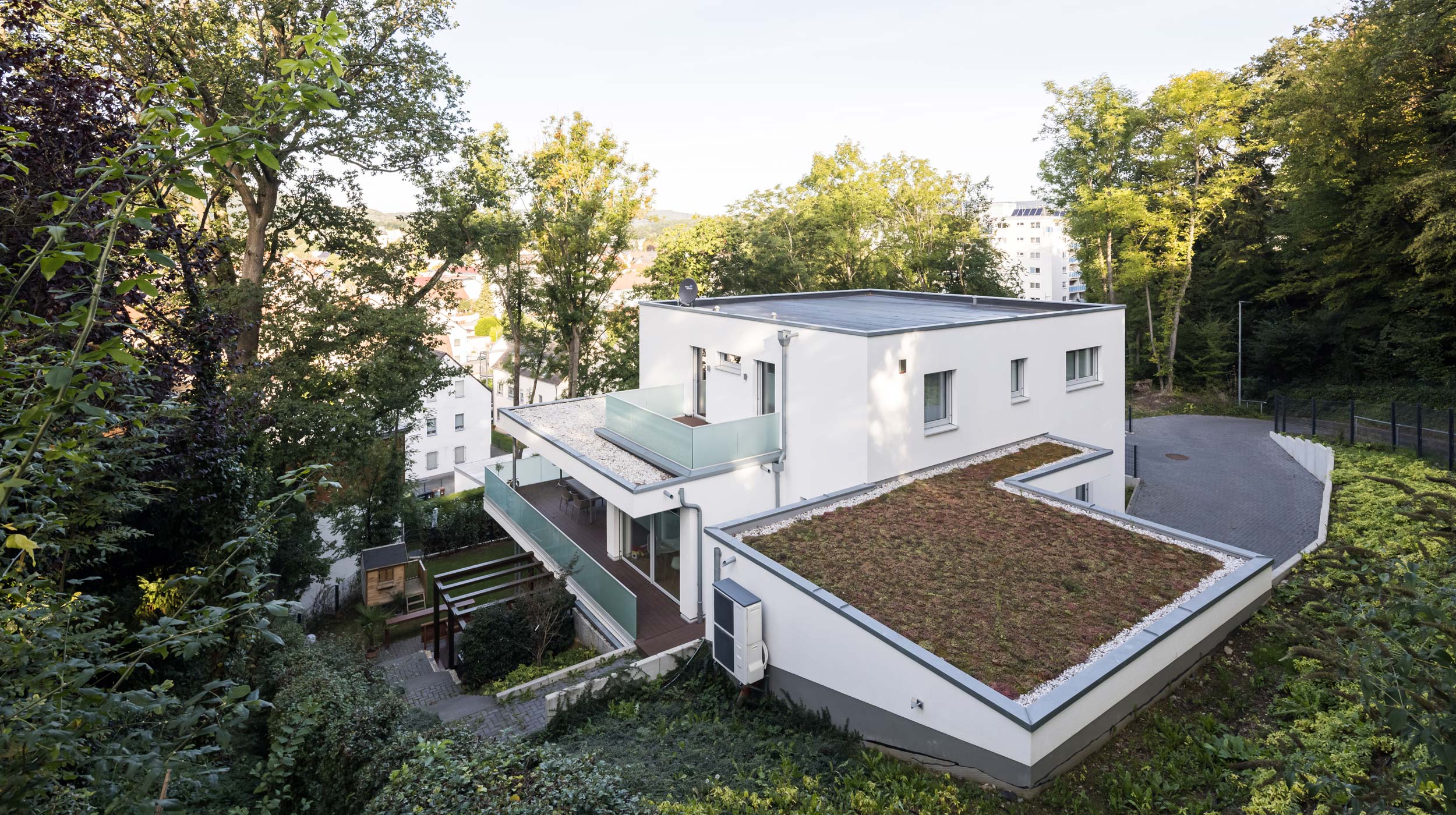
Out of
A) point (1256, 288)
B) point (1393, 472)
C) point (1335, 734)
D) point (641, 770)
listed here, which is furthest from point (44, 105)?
point (1256, 288)

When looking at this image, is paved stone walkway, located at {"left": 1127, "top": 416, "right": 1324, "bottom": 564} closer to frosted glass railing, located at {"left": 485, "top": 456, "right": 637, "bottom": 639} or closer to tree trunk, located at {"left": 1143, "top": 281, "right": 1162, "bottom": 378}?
tree trunk, located at {"left": 1143, "top": 281, "right": 1162, "bottom": 378}

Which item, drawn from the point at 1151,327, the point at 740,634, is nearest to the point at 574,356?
the point at 740,634

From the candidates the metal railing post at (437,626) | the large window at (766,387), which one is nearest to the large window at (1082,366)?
the large window at (766,387)

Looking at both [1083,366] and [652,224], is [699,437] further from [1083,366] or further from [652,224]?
[652,224]

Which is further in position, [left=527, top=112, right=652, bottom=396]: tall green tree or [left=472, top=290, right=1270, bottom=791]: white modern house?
[left=527, top=112, right=652, bottom=396]: tall green tree

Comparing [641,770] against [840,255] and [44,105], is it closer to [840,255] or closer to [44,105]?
[44,105]

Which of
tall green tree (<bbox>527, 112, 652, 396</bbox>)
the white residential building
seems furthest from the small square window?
the white residential building
